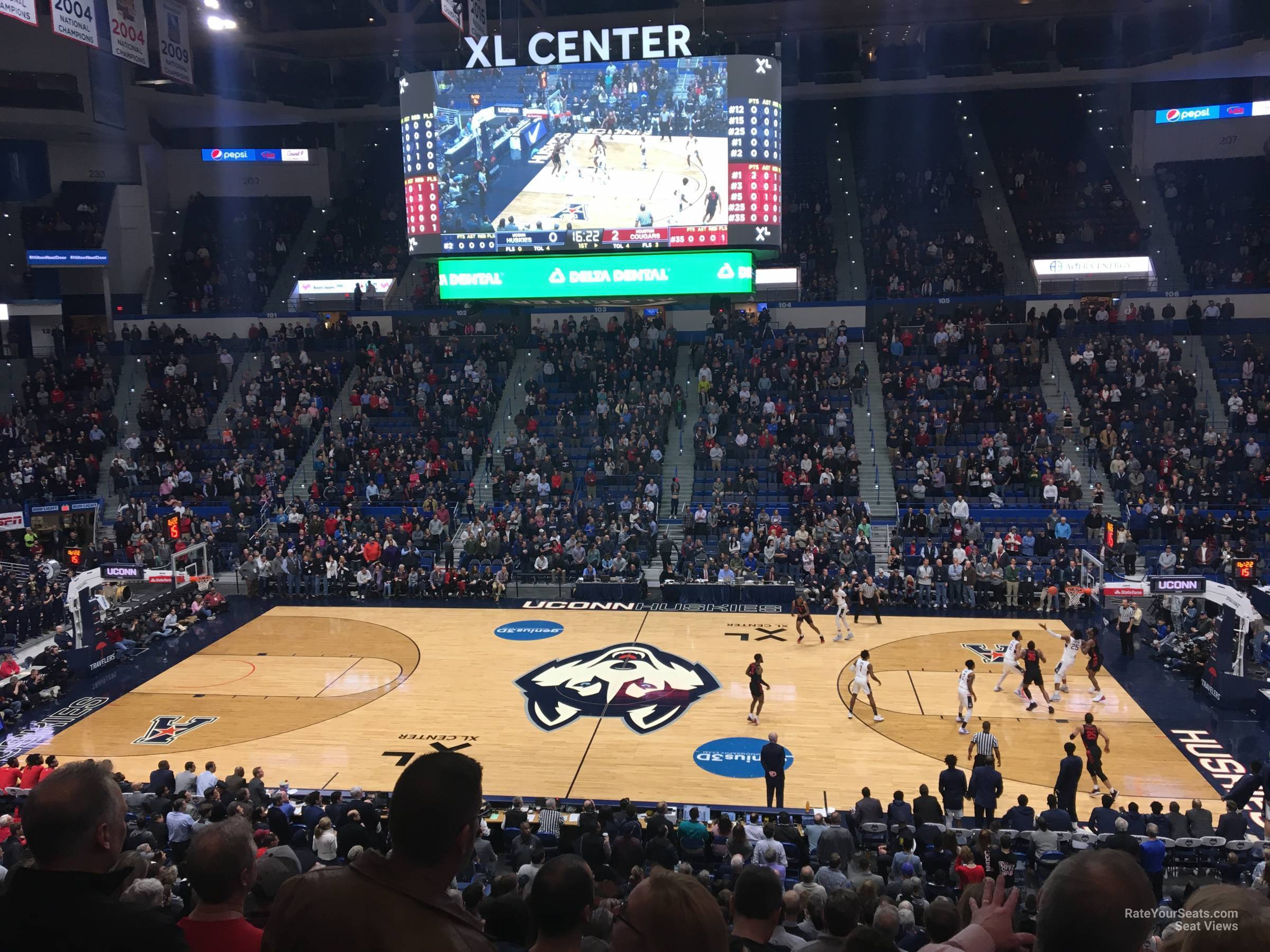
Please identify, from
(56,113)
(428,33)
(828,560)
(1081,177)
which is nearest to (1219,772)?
(828,560)

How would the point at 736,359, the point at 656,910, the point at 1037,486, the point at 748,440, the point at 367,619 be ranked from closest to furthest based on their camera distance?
the point at 656,910 < the point at 367,619 < the point at 1037,486 < the point at 748,440 < the point at 736,359

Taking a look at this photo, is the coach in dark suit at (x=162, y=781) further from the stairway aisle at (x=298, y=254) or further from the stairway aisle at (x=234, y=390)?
the stairway aisle at (x=298, y=254)

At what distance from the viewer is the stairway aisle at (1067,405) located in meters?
29.1

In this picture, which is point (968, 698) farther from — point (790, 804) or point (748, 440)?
point (748, 440)

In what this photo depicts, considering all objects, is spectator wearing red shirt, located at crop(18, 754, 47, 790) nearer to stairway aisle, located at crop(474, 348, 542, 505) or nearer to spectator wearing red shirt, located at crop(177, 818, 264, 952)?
spectator wearing red shirt, located at crop(177, 818, 264, 952)

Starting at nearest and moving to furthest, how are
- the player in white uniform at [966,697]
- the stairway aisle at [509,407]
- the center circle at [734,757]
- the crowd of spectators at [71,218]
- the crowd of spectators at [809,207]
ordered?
the center circle at [734,757] < the player in white uniform at [966,697] < the stairway aisle at [509,407] < the crowd of spectators at [809,207] < the crowd of spectators at [71,218]

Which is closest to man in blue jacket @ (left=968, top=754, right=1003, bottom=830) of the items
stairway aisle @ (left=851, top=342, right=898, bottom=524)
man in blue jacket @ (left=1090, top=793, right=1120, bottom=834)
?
man in blue jacket @ (left=1090, top=793, right=1120, bottom=834)

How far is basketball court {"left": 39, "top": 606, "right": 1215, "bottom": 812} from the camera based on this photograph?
1591cm

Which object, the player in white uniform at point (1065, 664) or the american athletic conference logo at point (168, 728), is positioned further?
the player in white uniform at point (1065, 664)

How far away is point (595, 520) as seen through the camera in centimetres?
2928

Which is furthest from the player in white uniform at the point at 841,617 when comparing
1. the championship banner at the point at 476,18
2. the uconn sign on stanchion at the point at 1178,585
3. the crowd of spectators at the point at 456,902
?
the championship banner at the point at 476,18

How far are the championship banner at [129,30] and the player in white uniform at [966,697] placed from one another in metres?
27.7

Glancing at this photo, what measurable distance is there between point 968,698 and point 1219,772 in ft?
12.4

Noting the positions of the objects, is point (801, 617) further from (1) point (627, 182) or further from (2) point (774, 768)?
(1) point (627, 182)
